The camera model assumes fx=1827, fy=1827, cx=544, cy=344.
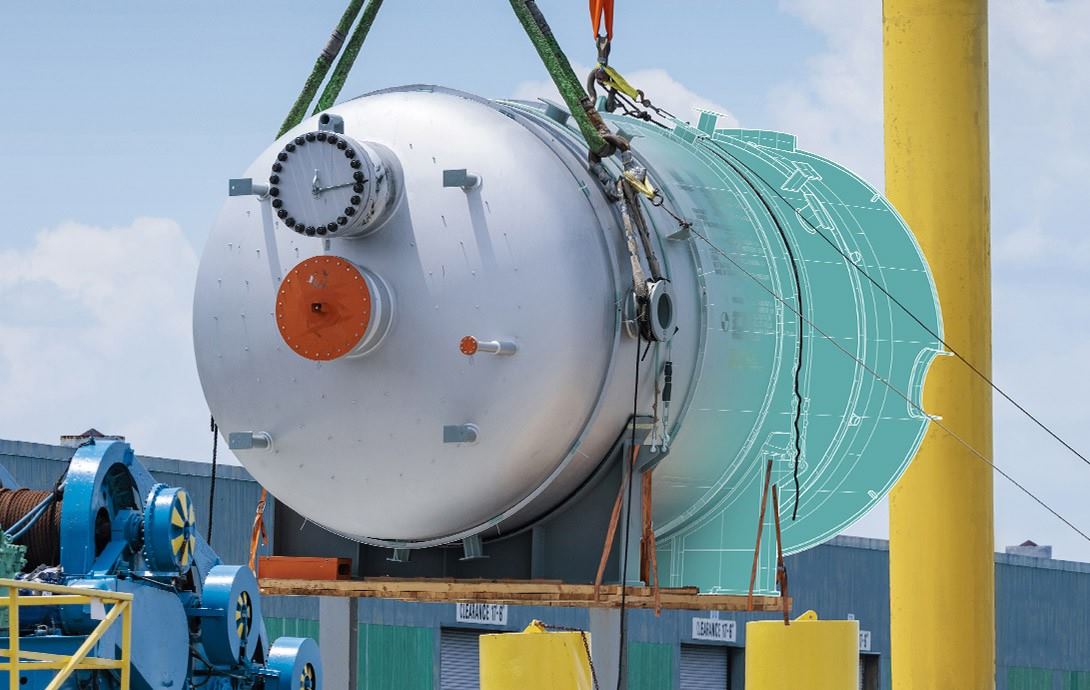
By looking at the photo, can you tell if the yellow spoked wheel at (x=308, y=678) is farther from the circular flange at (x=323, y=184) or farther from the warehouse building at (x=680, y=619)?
the warehouse building at (x=680, y=619)

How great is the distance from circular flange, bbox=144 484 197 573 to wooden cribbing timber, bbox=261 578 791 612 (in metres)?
0.60

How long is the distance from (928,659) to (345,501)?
5192 mm

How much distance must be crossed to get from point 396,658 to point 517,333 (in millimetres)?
17798

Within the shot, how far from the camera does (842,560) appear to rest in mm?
33438

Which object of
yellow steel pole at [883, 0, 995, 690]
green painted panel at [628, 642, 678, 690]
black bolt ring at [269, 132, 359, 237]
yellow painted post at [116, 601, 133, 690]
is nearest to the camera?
yellow painted post at [116, 601, 133, 690]

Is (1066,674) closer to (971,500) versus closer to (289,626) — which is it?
(289,626)

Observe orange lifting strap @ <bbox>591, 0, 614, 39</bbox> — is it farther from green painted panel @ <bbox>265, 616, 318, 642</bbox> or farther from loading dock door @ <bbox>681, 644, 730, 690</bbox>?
loading dock door @ <bbox>681, 644, 730, 690</bbox>

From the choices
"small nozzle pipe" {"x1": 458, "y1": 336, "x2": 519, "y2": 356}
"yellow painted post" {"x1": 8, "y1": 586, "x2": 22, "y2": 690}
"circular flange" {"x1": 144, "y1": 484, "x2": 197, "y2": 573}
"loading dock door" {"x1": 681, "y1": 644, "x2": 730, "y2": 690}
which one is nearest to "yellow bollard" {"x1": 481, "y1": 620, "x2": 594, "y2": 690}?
"circular flange" {"x1": 144, "y1": 484, "x2": 197, "y2": 573}

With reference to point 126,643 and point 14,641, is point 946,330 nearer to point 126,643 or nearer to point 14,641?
point 126,643

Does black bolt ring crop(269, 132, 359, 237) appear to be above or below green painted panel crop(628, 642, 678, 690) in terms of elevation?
above

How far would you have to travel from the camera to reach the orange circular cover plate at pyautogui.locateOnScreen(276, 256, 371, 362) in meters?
8.94

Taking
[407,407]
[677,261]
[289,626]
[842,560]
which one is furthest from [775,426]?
[842,560]

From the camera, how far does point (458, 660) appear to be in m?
26.8

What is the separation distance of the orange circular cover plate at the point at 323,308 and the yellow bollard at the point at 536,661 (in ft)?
7.24
